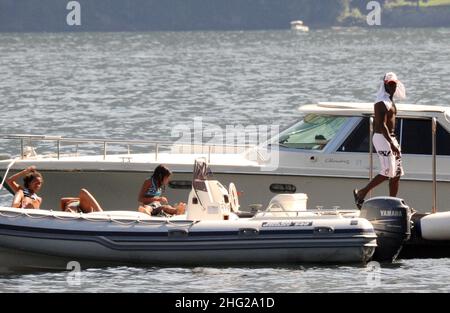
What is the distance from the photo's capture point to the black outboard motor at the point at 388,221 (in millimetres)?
18906

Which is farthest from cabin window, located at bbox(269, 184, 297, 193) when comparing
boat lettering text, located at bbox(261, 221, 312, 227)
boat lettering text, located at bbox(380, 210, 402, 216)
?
boat lettering text, located at bbox(380, 210, 402, 216)

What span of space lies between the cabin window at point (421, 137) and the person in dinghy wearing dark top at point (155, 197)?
10.5ft

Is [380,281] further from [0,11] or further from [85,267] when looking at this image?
[0,11]

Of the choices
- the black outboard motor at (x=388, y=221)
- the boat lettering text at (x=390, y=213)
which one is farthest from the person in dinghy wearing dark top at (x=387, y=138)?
the boat lettering text at (x=390, y=213)

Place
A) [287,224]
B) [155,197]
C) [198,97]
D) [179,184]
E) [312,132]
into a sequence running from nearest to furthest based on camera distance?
[287,224]
[155,197]
[312,132]
[179,184]
[198,97]

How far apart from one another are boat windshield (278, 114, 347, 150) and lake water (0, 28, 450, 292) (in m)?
2.43

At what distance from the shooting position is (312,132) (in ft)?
70.5

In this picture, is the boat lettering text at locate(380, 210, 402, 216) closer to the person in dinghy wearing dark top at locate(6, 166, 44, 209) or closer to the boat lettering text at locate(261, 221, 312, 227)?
the boat lettering text at locate(261, 221, 312, 227)

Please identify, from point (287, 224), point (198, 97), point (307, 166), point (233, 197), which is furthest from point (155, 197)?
point (198, 97)

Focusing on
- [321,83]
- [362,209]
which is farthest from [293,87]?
[362,209]

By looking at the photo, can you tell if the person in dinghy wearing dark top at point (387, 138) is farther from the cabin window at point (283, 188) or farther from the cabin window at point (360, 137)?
the cabin window at point (283, 188)

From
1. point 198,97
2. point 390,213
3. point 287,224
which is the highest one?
point 198,97

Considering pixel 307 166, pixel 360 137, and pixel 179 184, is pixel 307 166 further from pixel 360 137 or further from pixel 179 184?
pixel 179 184

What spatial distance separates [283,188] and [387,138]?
7.19 ft
